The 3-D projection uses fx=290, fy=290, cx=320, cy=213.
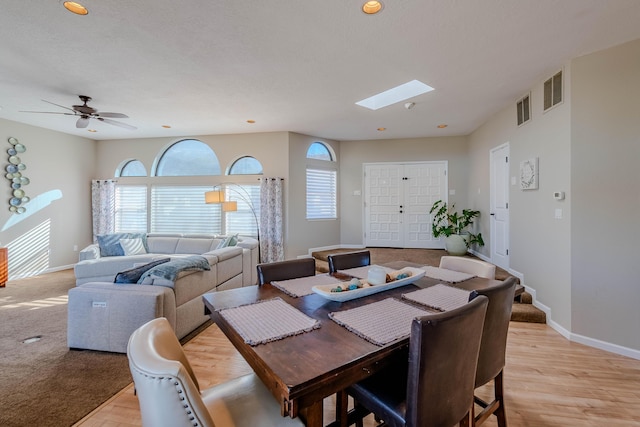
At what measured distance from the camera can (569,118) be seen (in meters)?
2.88

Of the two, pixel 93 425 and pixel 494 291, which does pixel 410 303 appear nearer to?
pixel 494 291

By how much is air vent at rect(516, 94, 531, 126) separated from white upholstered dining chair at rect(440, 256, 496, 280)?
2.58 metres

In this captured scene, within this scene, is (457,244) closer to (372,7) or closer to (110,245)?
(372,7)

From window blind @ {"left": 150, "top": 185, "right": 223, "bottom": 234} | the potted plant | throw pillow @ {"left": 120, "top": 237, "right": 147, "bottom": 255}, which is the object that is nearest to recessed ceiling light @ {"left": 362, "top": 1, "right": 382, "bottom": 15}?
the potted plant

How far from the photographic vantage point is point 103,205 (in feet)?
20.7

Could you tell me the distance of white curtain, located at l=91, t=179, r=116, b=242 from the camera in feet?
20.7

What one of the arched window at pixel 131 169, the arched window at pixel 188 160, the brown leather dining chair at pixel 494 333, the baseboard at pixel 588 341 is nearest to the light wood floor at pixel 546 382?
the baseboard at pixel 588 341

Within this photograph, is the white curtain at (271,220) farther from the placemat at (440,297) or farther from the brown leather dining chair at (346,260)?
the placemat at (440,297)

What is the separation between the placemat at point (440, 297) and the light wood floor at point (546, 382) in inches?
36.2

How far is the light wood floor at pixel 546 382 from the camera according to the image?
185 centimetres

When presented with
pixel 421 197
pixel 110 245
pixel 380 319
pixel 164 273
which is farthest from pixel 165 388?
pixel 421 197

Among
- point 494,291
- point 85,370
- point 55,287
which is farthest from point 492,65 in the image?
point 55,287

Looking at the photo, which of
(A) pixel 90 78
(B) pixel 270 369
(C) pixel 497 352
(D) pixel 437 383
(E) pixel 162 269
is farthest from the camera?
(A) pixel 90 78

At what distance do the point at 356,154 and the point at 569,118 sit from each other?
4132mm
